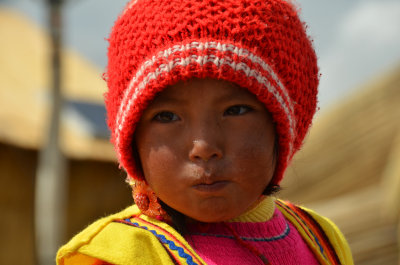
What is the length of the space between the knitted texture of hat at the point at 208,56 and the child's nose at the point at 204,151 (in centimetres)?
14

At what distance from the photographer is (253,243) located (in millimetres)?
1339

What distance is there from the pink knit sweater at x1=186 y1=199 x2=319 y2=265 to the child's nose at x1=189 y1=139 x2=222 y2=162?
0.22 metres

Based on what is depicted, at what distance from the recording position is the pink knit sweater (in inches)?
50.6

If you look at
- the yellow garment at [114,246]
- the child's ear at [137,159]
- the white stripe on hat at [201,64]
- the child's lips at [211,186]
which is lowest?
the yellow garment at [114,246]

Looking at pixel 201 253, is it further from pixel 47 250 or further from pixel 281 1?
pixel 47 250

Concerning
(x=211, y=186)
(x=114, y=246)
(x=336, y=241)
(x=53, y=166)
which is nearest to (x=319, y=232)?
(x=336, y=241)

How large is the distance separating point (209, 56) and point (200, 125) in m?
0.15

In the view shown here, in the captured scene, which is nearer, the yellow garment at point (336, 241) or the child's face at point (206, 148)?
the child's face at point (206, 148)

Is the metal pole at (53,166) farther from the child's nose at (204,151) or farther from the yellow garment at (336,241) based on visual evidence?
the child's nose at (204,151)

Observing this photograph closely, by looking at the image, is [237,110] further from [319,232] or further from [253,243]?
[319,232]

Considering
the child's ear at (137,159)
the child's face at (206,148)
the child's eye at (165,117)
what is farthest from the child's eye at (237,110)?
the child's ear at (137,159)

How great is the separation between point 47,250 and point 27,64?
14.8 ft

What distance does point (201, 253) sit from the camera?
1.27 metres

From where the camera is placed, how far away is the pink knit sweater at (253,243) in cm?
128
